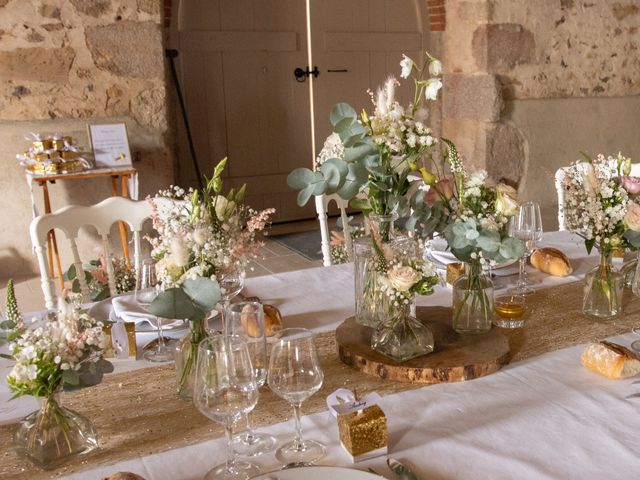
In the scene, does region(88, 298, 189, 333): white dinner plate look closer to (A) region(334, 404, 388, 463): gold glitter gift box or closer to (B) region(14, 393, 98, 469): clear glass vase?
(B) region(14, 393, 98, 469): clear glass vase

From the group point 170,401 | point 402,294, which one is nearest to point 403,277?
point 402,294

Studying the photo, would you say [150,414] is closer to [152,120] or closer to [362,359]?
[362,359]

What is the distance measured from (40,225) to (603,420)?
1.57 meters

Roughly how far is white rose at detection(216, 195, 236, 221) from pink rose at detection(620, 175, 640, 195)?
86cm

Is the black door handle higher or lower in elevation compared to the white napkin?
higher

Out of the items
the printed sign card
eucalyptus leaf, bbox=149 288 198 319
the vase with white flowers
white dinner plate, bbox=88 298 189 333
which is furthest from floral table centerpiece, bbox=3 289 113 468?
the printed sign card

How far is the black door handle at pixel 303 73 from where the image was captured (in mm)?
5551

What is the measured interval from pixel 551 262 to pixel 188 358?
3.81 feet

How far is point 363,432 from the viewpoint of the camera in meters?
1.09

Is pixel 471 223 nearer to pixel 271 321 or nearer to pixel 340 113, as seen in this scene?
pixel 340 113

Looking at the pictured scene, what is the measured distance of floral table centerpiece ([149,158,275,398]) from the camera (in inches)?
48.0

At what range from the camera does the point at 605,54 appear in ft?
17.9

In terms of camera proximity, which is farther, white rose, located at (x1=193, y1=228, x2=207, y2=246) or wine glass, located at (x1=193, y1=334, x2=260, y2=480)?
white rose, located at (x1=193, y1=228, x2=207, y2=246)

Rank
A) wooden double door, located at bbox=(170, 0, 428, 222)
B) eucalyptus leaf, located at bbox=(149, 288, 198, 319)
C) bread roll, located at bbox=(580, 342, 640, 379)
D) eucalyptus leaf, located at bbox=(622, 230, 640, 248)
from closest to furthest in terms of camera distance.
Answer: eucalyptus leaf, located at bbox=(149, 288, 198, 319)
bread roll, located at bbox=(580, 342, 640, 379)
eucalyptus leaf, located at bbox=(622, 230, 640, 248)
wooden double door, located at bbox=(170, 0, 428, 222)
